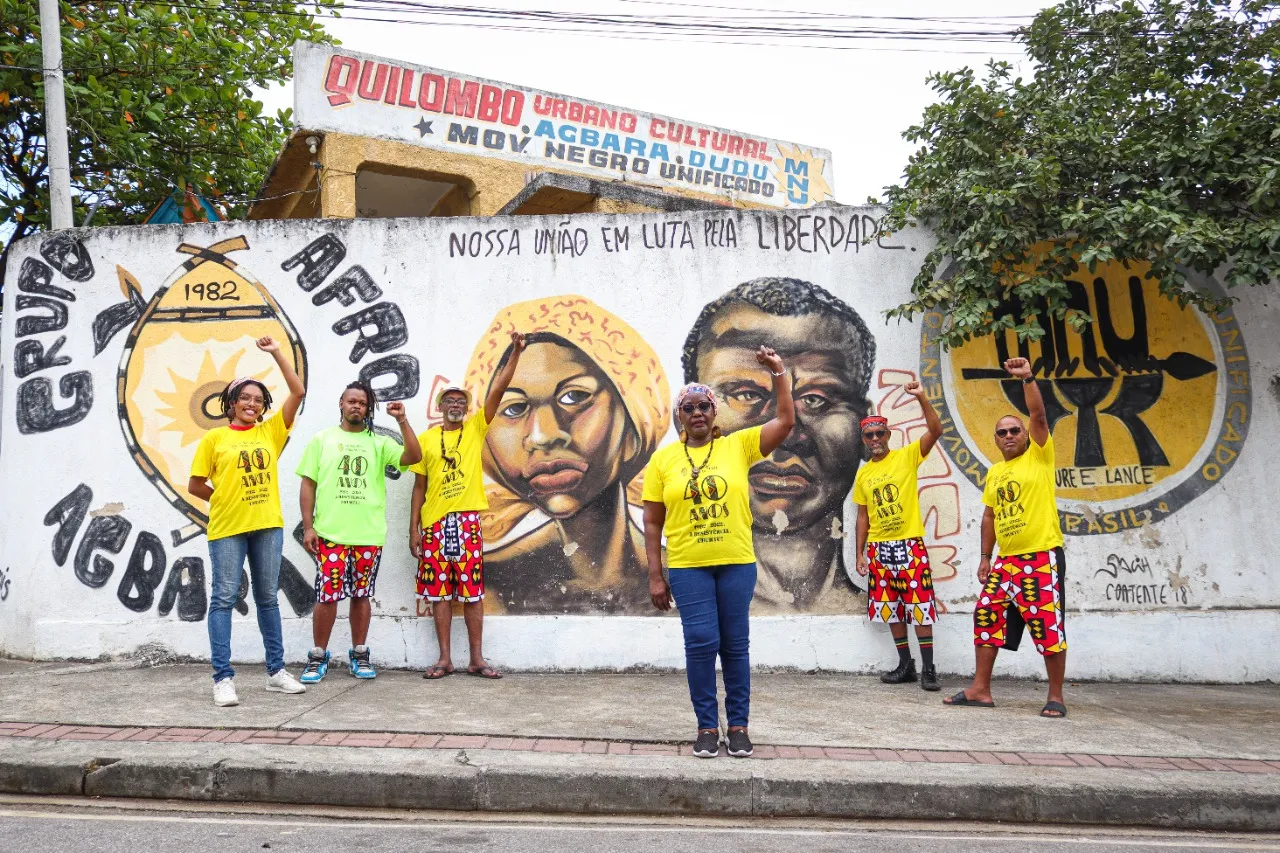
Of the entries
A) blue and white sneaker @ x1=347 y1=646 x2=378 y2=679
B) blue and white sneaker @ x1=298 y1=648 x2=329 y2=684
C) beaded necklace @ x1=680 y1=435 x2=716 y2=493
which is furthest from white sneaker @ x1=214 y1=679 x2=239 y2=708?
beaded necklace @ x1=680 y1=435 x2=716 y2=493

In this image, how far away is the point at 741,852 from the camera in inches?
146

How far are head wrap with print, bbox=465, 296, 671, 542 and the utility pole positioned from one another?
11.3 feet

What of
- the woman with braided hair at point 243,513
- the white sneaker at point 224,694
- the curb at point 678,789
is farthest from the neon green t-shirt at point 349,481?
the curb at point 678,789

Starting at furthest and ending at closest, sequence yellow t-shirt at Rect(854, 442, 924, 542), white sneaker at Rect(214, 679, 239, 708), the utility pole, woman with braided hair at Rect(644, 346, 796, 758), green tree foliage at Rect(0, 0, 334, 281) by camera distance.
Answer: green tree foliage at Rect(0, 0, 334, 281), the utility pole, yellow t-shirt at Rect(854, 442, 924, 542), white sneaker at Rect(214, 679, 239, 708), woman with braided hair at Rect(644, 346, 796, 758)

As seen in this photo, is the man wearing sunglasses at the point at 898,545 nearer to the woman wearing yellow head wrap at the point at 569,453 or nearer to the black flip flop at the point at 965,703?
the black flip flop at the point at 965,703

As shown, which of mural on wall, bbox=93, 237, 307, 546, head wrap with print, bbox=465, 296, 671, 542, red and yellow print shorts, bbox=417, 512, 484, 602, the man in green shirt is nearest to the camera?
the man in green shirt

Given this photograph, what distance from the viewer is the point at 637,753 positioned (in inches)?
184

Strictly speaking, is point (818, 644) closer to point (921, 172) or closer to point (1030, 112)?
point (921, 172)

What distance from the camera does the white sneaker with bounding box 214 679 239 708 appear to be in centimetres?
545

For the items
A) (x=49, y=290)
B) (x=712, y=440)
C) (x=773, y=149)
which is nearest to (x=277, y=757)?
(x=712, y=440)

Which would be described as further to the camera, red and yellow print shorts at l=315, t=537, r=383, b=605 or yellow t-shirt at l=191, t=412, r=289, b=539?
red and yellow print shorts at l=315, t=537, r=383, b=605

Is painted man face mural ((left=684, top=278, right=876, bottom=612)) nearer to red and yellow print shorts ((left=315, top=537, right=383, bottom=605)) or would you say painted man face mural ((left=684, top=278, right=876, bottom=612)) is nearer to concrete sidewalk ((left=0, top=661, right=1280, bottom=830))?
concrete sidewalk ((left=0, top=661, right=1280, bottom=830))

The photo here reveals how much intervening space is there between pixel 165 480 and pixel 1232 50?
7.73 metres

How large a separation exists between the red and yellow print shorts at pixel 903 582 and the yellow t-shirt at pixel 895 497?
7 cm
